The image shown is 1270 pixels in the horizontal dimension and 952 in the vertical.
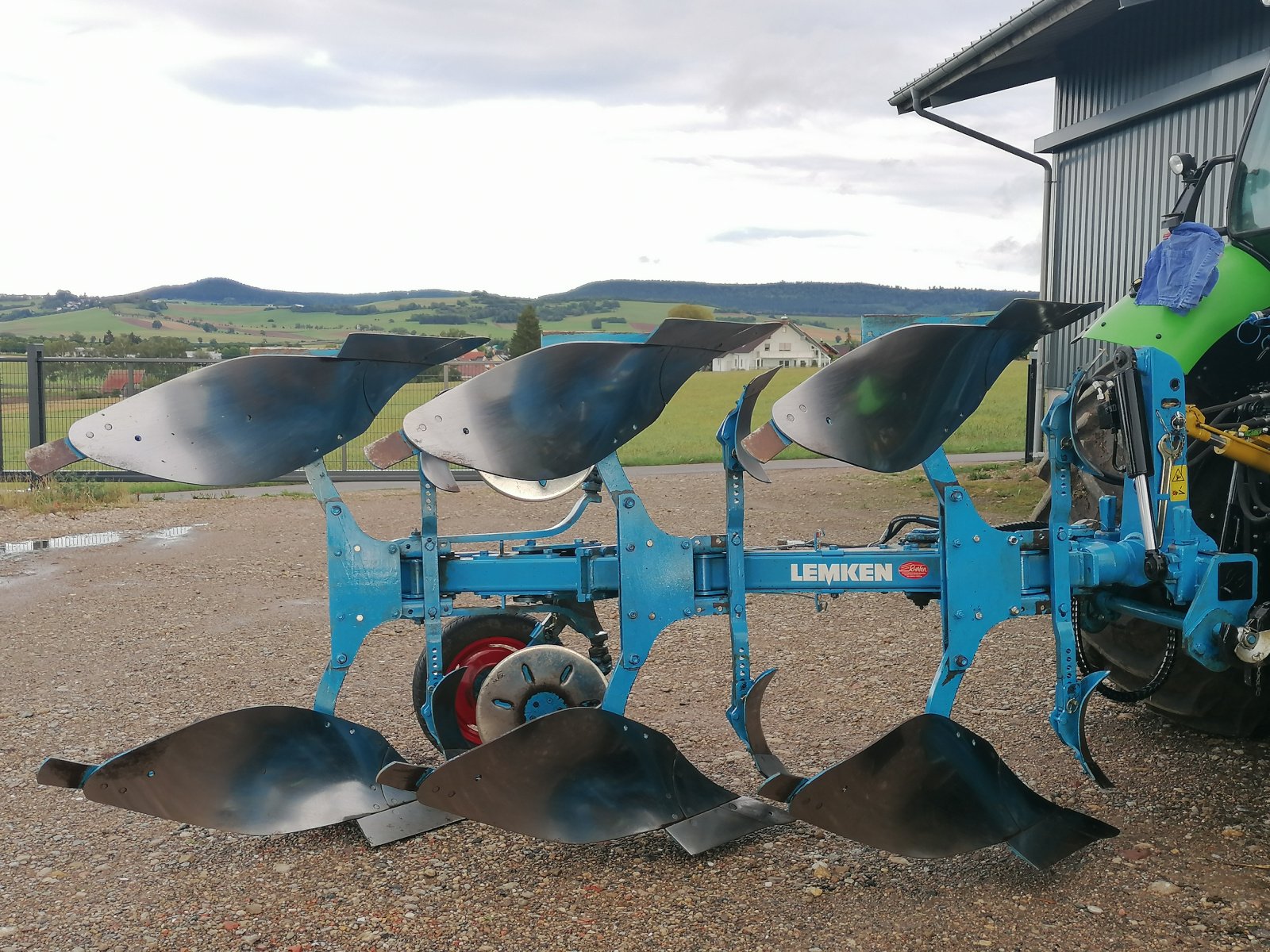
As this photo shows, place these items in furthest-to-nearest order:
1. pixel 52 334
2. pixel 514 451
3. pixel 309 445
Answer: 1. pixel 52 334
2. pixel 309 445
3. pixel 514 451

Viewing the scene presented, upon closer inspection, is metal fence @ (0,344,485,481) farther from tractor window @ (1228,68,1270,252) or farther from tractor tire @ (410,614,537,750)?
tractor window @ (1228,68,1270,252)

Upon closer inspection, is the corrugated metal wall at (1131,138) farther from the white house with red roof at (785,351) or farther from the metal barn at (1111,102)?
the white house with red roof at (785,351)

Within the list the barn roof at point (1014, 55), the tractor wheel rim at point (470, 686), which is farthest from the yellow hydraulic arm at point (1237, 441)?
the barn roof at point (1014, 55)

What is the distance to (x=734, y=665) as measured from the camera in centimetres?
346

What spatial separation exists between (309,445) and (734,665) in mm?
1448

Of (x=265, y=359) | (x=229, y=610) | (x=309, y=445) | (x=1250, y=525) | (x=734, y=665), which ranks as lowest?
(x=229, y=610)

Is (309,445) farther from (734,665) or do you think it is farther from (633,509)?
(734,665)

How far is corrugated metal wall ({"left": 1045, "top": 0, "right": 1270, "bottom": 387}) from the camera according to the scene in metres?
8.29

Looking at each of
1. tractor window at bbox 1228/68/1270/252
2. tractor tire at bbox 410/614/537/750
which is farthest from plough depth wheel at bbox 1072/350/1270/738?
tractor tire at bbox 410/614/537/750

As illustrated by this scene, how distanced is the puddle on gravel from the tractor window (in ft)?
25.9

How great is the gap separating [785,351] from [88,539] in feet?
24.3

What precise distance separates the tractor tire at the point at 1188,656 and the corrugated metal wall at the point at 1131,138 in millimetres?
5061

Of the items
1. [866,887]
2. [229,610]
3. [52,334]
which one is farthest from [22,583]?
[52,334]

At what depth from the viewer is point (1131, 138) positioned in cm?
980
